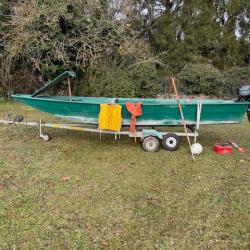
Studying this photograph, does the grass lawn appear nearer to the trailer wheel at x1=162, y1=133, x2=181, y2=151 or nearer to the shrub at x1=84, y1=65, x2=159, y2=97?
the trailer wheel at x1=162, y1=133, x2=181, y2=151

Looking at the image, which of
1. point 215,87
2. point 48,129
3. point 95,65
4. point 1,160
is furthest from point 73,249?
point 215,87

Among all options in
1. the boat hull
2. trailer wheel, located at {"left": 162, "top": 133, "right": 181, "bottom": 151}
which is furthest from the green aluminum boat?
trailer wheel, located at {"left": 162, "top": 133, "right": 181, "bottom": 151}

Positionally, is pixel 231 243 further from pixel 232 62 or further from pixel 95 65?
pixel 232 62

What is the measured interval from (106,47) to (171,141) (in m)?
6.21

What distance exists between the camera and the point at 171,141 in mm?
5633

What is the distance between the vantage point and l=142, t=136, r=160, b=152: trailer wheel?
5535mm

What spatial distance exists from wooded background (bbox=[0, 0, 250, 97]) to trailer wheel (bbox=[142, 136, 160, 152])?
5126mm

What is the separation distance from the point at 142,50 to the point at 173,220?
28.6 feet

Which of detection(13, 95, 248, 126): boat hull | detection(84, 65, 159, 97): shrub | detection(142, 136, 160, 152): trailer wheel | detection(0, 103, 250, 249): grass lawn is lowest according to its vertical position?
detection(0, 103, 250, 249): grass lawn

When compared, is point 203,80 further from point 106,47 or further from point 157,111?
point 157,111

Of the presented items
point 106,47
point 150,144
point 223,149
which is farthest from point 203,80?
point 150,144

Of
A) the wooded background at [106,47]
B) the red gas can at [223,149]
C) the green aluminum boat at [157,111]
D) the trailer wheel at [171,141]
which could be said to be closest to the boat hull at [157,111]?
the green aluminum boat at [157,111]

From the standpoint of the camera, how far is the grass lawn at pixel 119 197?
9.68 feet

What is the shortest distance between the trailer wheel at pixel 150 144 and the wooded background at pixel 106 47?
16.8 feet
